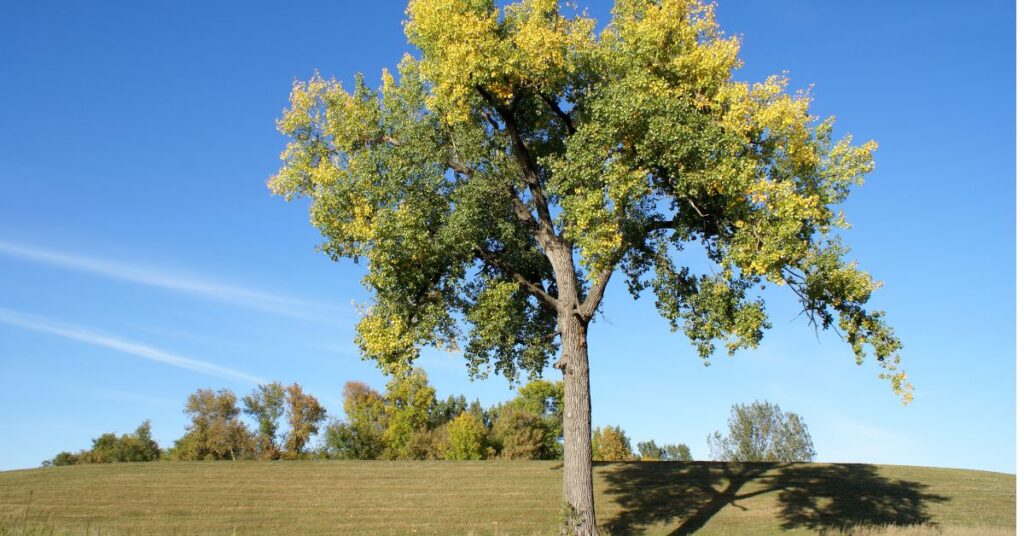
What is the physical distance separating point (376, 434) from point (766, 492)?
5745cm

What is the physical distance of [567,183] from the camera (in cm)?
2192

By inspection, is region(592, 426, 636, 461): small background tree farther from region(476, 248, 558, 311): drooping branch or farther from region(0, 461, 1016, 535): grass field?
region(476, 248, 558, 311): drooping branch

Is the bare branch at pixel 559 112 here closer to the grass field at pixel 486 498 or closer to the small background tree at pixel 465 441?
the grass field at pixel 486 498

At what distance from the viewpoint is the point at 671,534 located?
85.7 ft

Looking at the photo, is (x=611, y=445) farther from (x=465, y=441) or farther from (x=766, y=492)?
(x=766, y=492)

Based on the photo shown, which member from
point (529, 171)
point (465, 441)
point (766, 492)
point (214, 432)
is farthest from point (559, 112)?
point (214, 432)

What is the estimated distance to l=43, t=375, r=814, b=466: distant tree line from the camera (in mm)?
76312

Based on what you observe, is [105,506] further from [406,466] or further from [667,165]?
[667,165]

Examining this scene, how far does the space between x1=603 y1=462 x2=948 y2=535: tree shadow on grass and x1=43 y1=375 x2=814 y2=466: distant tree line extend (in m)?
36.5

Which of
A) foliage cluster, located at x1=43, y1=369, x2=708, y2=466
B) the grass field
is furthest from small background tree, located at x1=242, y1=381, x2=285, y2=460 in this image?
the grass field

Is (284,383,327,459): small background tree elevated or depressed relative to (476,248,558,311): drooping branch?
depressed

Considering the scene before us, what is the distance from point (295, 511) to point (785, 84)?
88.5 ft

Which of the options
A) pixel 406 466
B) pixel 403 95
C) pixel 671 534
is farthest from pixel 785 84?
pixel 406 466

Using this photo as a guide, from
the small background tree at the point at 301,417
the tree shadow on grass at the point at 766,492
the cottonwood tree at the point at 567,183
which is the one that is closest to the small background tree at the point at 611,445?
the small background tree at the point at 301,417
